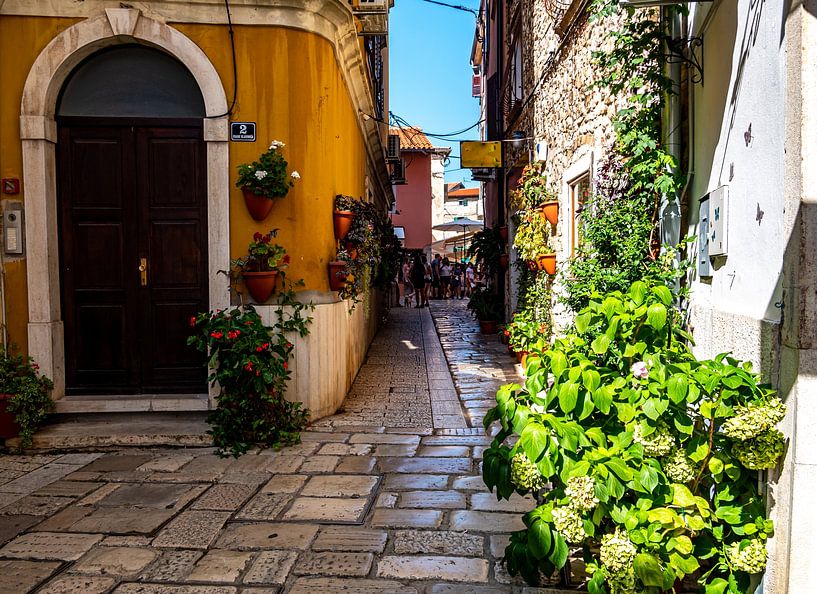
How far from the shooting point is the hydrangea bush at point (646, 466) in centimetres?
222

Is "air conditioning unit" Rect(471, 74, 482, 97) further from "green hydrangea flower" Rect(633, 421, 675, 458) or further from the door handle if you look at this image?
"green hydrangea flower" Rect(633, 421, 675, 458)

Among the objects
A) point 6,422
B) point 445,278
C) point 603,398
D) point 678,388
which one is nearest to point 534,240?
point 603,398

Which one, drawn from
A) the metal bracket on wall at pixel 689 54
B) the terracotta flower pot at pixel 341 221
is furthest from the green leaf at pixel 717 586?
the terracotta flower pot at pixel 341 221

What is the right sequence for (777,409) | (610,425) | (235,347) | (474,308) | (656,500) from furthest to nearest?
(474,308) → (235,347) → (610,425) → (656,500) → (777,409)

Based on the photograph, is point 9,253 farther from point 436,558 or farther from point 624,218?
point 624,218

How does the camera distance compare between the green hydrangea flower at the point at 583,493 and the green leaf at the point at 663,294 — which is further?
the green leaf at the point at 663,294

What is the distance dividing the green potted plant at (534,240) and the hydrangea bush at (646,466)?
457 cm

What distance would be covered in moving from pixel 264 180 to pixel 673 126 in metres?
3.17

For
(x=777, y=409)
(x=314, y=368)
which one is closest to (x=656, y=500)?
(x=777, y=409)

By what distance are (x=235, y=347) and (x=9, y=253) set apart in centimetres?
220

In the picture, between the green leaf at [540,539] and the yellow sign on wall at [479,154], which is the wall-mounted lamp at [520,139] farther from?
the green leaf at [540,539]

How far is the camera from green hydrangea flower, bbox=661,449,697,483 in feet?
7.71

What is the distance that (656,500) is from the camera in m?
2.34

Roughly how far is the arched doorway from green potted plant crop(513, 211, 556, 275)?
3.94 m
